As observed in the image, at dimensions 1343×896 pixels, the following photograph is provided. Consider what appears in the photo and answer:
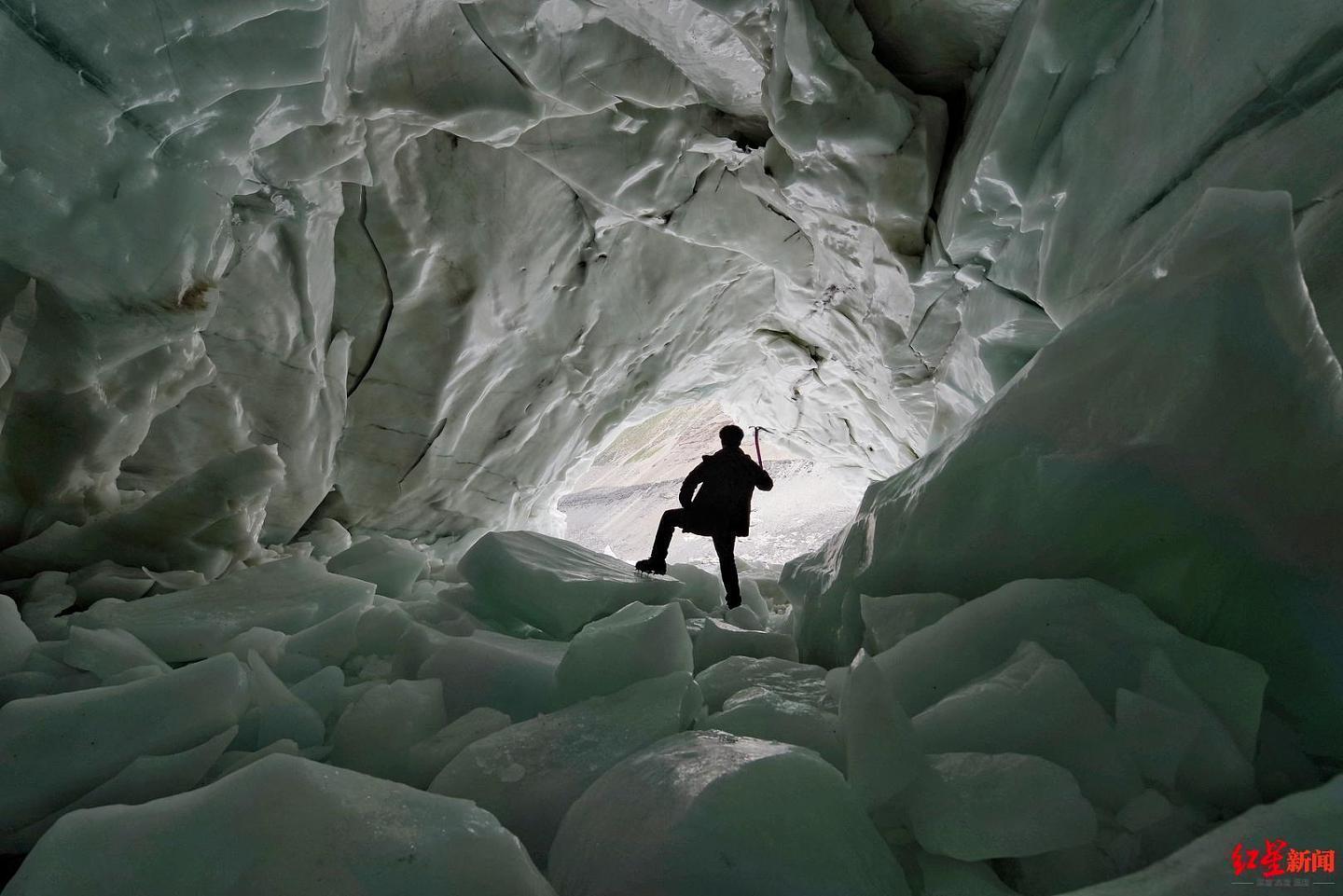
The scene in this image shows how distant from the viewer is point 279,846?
70 centimetres

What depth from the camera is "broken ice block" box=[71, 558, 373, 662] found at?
1.71 m

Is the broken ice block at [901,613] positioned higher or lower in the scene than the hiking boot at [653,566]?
higher

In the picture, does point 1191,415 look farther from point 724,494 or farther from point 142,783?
point 724,494

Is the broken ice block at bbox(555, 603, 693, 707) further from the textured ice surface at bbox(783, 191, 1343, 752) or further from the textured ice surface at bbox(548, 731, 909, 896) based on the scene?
the textured ice surface at bbox(783, 191, 1343, 752)

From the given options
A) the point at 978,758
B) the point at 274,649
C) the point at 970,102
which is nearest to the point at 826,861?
the point at 978,758

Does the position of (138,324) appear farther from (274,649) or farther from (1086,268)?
(1086,268)

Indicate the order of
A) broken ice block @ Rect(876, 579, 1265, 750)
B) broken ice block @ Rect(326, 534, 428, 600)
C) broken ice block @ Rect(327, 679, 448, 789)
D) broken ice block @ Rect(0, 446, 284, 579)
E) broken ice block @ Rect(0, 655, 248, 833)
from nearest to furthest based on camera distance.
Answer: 1. broken ice block @ Rect(876, 579, 1265, 750)
2. broken ice block @ Rect(0, 655, 248, 833)
3. broken ice block @ Rect(327, 679, 448, 789)
4. broken ice block @ Rect(0, 446, 284, 579)
5. broken ice block @ Rect(326, 534, 428, 600)

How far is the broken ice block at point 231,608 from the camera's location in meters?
1.71

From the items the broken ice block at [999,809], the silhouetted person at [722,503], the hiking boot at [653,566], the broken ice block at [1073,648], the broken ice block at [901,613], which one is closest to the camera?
the broken ice block at [999,809]

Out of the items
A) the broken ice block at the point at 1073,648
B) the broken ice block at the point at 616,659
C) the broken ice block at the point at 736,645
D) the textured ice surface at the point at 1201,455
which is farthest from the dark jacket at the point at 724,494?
the broken ice block at the point at 1073,648

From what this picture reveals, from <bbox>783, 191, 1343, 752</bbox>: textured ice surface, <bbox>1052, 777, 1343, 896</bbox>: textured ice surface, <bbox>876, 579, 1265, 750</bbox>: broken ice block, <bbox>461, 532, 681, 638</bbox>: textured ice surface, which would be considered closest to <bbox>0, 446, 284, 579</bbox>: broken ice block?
<bbox>461, 532, 681, 638</bbox>: textured ice surface

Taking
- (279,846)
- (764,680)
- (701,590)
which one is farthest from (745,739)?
(701,590)

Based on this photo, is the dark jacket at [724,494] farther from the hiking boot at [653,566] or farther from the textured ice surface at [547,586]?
the textured ice surface at [547,586]

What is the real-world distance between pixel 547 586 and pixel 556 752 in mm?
1069
